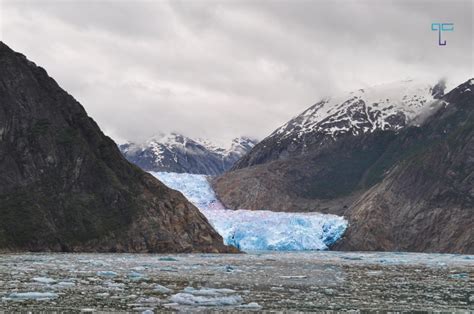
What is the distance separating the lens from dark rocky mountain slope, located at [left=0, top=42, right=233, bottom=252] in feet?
308

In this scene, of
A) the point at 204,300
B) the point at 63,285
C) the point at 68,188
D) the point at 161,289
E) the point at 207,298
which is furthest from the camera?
the point at 68,188

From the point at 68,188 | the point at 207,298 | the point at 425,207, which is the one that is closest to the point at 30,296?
the point at 207,298

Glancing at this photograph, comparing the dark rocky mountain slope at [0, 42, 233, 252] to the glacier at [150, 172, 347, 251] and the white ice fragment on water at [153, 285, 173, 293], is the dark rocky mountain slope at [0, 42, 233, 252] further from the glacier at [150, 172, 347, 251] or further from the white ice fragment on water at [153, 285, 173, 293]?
the white ice fragment on water at [153, 285, 173, 293]

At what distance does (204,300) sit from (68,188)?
257 ft

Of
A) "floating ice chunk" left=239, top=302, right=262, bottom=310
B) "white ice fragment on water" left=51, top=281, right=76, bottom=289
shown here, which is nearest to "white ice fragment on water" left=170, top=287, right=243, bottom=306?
"floating ice chunk" left=239, top=302, right=262, bottom=310

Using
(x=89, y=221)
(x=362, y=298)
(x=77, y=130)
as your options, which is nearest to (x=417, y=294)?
(x=362, y=298)

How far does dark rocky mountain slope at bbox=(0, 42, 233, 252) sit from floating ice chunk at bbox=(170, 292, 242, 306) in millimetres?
61834

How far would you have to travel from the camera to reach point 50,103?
113 meters

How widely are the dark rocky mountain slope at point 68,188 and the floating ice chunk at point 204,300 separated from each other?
61.8 metres

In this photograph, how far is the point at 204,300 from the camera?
1155 inches

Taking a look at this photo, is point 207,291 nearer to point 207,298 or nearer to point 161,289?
point 207,298

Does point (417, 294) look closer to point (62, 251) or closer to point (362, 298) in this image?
point (362, 298)

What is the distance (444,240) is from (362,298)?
377 feet

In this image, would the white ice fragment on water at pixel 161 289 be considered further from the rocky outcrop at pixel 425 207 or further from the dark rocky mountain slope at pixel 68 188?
the rocky outcrop at pixel 425 207
